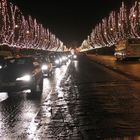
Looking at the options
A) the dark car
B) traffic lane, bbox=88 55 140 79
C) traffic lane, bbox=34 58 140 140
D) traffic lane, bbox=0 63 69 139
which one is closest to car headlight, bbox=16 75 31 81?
the dark car

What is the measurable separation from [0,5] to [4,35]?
5.44 meters

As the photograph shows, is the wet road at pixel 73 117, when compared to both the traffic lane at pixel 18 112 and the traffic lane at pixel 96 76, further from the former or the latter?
the traffic lane at pixel 96 76

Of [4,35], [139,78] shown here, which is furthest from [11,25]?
[139,78]

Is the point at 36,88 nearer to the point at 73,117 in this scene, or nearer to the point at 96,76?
the point at 73,117

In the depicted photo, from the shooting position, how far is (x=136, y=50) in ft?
194

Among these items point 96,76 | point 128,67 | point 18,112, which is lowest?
point 128,67

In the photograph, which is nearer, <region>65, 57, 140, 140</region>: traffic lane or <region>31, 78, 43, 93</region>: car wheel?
<region>65, 57, 140, 140</region>: traffic lane

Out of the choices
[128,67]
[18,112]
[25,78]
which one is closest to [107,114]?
[18,112]

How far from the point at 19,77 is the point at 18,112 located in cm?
520

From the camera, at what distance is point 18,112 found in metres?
14.8

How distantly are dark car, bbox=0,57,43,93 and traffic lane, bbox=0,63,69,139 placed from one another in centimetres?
45

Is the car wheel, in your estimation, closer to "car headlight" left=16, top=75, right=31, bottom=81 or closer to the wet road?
"car headlight" left=16, top=75, right=31, bottom=81

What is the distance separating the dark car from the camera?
771 inches

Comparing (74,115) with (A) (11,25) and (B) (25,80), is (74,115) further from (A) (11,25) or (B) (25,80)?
(A) (11,25)
